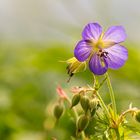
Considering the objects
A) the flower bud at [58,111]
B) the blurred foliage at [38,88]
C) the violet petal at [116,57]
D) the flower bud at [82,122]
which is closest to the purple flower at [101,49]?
the violet petal at [116,57]

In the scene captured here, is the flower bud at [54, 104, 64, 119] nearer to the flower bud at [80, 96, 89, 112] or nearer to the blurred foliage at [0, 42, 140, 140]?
the flower bud at [80, 96, 89, 112]

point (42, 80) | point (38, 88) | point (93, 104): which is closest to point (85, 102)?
point (93, 104)

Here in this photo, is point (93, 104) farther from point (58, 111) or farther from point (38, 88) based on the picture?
point (38, 88)

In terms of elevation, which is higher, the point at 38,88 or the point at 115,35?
the point at 115,35

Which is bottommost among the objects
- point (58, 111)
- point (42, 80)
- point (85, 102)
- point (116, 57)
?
point (42, 80)

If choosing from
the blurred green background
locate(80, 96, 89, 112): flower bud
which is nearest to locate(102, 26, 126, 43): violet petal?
locate(80, 96, 89, 112): flower bud

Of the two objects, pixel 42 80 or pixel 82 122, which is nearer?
pixel 82 122
